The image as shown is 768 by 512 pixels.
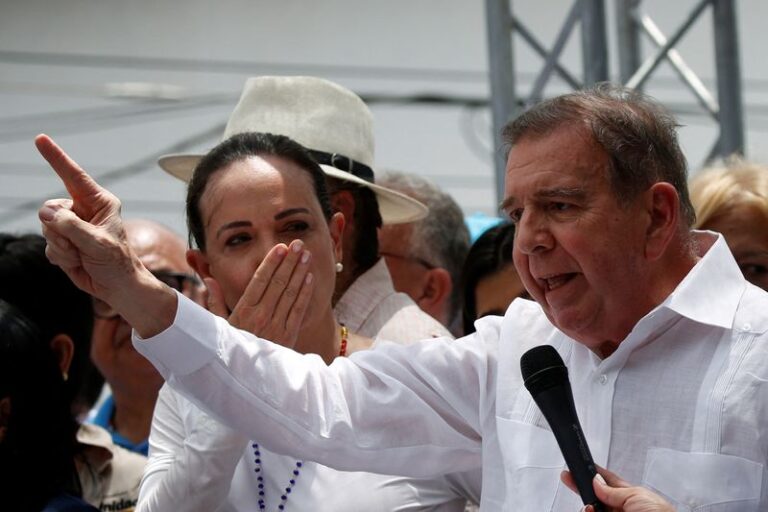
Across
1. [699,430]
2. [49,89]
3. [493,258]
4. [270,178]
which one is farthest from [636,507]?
[49,89]

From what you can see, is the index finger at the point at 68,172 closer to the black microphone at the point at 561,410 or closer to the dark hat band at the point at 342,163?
the black microphone at the point at 561,410

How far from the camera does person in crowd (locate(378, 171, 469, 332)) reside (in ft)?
16.6

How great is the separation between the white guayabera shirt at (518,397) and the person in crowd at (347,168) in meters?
0.84

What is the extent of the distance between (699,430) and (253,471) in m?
1.20

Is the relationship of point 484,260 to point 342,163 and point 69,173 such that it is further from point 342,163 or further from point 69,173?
point 69,173

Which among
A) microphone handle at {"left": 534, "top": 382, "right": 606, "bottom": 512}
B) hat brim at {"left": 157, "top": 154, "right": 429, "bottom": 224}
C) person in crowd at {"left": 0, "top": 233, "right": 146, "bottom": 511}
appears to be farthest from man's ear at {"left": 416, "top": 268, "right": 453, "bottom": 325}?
microphone handle at {"left": 534, "top": 382, "right": 606, "bottom": 512}

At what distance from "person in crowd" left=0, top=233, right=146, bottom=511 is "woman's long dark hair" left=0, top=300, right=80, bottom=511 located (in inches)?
9.8

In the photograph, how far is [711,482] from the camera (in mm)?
2689

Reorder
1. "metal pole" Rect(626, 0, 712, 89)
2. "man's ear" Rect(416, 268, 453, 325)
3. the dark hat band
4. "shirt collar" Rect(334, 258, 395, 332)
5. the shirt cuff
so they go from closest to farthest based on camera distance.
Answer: the shirt cuff → "shirt collar" Rect(334, 258, 395, 332) → the dark hat band → "man's ear" Rect(416, 268, 453, 325) → "metal pole" Rect(626, 0, 712, 89)

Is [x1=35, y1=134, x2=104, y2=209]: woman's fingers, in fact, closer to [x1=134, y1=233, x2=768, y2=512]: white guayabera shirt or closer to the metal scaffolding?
[x1=134, y1=233, x2=768, y2=512]: white guayabera shirt

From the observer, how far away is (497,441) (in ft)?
10.1

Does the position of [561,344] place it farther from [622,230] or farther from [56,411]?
[56,411]

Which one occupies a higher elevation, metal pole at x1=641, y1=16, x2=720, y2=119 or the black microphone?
the black microphone

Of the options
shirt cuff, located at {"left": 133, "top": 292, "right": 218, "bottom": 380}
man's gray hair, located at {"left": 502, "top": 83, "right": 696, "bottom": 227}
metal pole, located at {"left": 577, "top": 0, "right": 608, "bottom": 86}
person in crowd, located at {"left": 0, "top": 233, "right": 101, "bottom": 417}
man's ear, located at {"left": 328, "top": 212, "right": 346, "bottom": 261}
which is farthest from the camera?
metal pole, located at {"left": 577, "top": 0, "right": 608, "bottom": 86}
